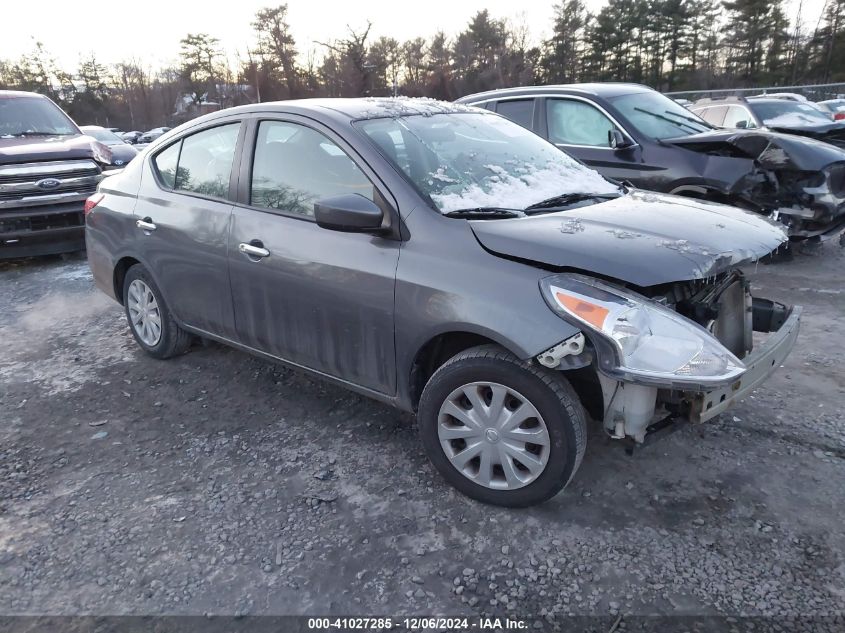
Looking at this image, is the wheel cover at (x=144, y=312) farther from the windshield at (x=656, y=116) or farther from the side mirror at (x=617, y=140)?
the windshield at (x=656, y=116)

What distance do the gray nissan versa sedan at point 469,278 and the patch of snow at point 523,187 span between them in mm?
13

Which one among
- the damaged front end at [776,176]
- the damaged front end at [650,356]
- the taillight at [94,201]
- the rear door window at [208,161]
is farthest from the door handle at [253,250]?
the damaged front end at [776,176]

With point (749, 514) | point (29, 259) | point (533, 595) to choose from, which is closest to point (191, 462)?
point (533, 595)

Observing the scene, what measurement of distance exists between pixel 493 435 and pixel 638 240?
1.02 m

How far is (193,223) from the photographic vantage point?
12.5 feet

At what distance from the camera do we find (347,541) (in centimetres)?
266

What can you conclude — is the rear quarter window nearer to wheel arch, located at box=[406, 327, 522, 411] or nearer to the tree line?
wheel arch, located at box=[406, 327, 522, 411]

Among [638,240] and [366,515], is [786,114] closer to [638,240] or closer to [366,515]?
[638,240]

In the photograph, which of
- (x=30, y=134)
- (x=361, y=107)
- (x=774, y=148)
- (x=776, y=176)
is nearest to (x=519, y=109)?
(x=774, y=148)

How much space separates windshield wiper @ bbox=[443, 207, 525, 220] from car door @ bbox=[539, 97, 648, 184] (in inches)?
142

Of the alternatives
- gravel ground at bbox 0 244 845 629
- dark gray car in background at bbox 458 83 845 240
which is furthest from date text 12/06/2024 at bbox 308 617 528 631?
dark gray car in background at bbox 458 83 845 240

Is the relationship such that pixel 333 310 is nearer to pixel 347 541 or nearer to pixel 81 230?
pixel 347 541

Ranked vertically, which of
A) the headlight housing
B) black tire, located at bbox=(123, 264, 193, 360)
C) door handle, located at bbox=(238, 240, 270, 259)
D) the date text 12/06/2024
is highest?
door handle, located at bbox=(238, 240, 270, 259)

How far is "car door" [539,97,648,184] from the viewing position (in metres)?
6.27
